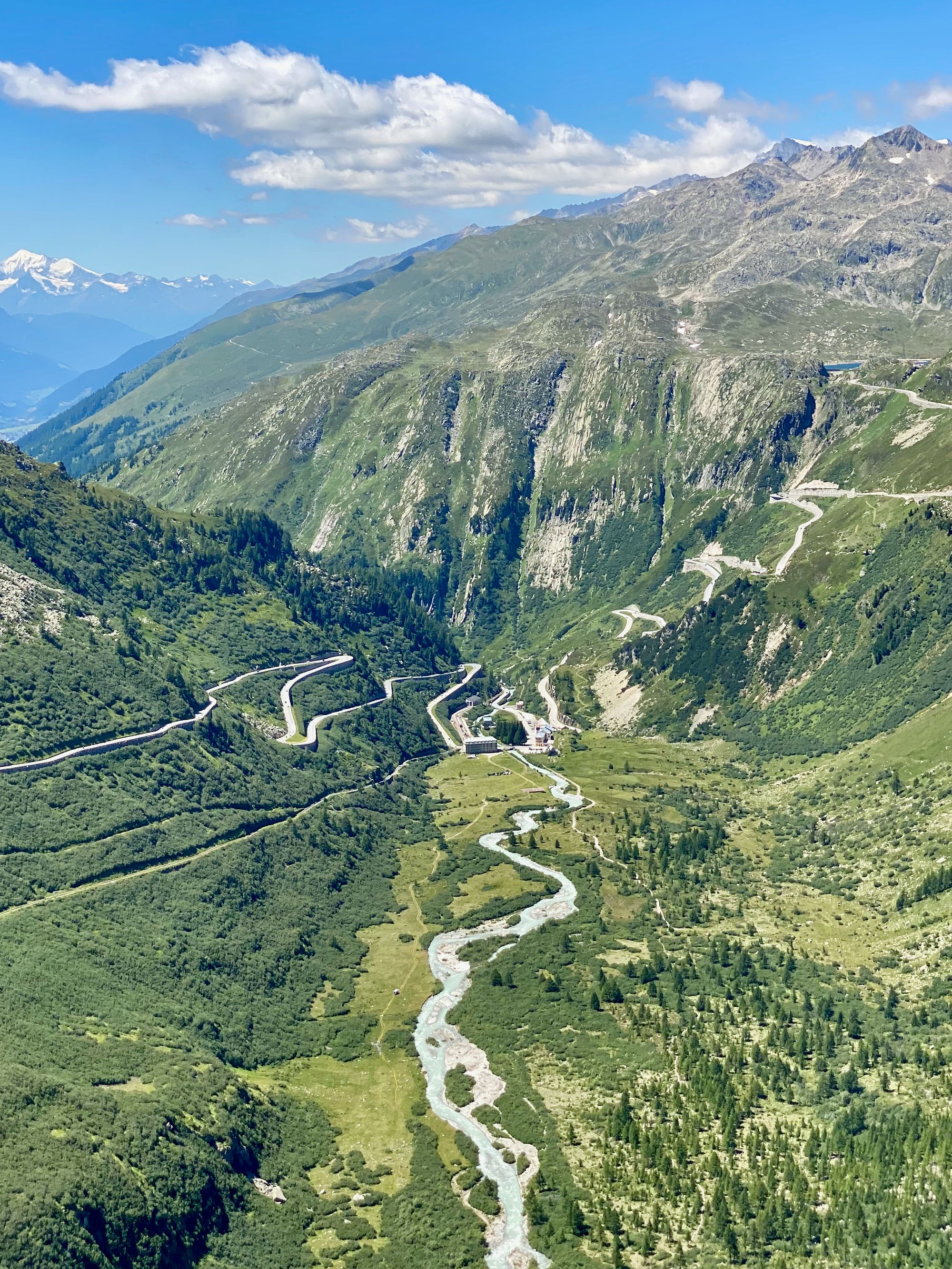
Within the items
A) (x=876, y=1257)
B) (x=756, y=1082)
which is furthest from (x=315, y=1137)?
(x=876, y=1257)

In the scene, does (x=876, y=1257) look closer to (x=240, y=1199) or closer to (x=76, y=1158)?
(x=240, y=1199)

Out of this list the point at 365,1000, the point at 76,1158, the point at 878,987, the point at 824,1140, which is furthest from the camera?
the point at 365,1000

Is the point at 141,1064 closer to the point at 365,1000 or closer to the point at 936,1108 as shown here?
the point at 365,1000

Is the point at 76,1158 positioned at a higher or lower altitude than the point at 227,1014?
higher

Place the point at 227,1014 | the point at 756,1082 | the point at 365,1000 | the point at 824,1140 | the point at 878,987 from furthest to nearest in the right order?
the point at 365,1000, the point at 227,1014, the point at 878,987, the point at 756,1082, the point at 824,1140

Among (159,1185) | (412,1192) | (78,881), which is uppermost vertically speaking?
(78,881)

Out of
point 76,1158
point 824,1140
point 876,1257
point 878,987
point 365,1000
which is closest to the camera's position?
point 876,1257

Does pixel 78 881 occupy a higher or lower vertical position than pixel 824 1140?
higher

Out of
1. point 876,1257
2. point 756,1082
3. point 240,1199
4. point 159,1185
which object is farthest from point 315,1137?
point 876,1257

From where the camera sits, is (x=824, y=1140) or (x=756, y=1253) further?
(x=824, y=1140)
